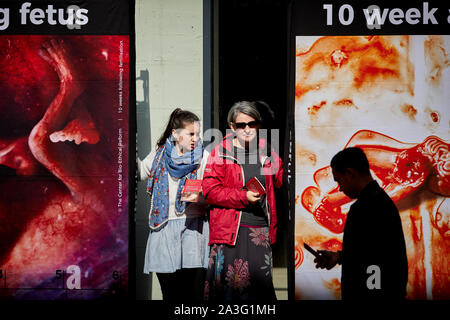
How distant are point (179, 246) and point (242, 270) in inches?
29.0

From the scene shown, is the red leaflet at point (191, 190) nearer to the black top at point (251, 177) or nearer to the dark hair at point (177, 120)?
the black top at point (251, 177)

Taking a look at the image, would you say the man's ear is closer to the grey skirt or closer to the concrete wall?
the grey skirt

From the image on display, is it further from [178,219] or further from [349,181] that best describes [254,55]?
[349,181]

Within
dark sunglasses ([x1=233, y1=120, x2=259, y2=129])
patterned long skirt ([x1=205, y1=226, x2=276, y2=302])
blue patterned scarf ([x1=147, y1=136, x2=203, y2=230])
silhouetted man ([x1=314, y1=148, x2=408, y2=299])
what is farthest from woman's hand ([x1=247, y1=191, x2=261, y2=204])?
silhouetted man ([x1=314, y1=148, x2=408, y2=299])

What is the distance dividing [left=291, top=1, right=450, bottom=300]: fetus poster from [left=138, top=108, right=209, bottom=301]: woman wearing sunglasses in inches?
35.7

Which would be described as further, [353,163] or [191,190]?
[191,190]

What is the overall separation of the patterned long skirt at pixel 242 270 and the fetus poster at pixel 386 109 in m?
0.47

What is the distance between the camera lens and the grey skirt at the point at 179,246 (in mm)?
5184

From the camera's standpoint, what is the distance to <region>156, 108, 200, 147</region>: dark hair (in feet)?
17.8

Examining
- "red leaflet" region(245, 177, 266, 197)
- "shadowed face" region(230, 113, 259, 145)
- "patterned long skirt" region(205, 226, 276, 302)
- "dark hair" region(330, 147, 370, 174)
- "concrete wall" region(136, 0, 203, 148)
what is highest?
"concrete wall" region(136, 0, 203, 148)

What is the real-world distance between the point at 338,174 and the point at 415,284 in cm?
212

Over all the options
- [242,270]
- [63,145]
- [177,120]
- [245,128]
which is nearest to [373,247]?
[242,270]

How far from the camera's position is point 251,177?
194 inches
